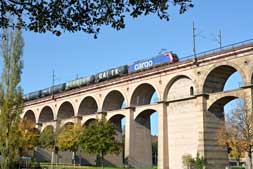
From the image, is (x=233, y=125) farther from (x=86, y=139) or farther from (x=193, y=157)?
(x=86, y=139)

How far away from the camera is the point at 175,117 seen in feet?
142

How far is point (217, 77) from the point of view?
40.2m

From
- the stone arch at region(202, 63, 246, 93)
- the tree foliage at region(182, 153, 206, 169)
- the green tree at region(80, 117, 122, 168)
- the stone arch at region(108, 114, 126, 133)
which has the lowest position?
the tree foliage at region(182, 153, 206, 169)

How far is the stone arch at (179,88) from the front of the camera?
41.7 meters

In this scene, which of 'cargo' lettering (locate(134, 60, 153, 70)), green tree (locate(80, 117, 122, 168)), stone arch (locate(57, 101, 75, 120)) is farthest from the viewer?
stone arch (locate(57, 101, 75, 120))

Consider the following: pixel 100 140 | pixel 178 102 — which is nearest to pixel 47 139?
pixel 100 140

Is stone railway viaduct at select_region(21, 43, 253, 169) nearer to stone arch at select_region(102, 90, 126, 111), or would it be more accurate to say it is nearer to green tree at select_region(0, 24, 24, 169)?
stone arch at select_region(102, 90, 126, 111)

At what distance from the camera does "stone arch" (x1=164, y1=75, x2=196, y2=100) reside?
41688 millimetres

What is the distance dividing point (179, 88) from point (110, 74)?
14376mm

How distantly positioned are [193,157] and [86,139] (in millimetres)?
13212

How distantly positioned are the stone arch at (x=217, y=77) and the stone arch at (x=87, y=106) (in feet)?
76.2

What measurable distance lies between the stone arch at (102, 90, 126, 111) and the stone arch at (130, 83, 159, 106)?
164 inches

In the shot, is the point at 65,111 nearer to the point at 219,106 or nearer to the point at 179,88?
the point at 179,88

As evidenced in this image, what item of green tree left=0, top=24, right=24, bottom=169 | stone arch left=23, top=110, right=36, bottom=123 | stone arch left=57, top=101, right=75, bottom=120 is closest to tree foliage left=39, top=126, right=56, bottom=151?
stone arch left=57, top=101, right=75, bottom=120
